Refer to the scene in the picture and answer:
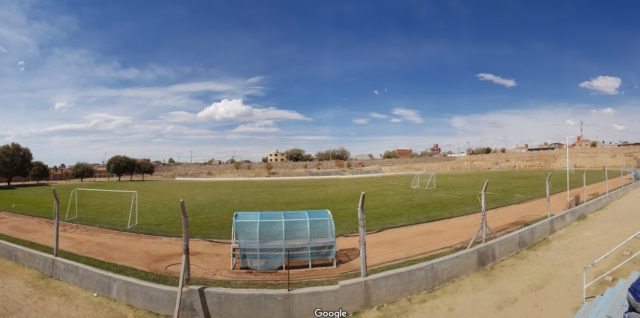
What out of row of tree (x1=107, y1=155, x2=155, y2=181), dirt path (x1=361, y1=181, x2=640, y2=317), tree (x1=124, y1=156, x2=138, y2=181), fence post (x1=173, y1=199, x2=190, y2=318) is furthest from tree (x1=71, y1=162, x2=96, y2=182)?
dirt path (x1=361, y1=181, x2=640, y2=317)

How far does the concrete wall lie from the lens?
7.86m

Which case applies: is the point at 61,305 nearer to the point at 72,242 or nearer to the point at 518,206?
the point at 72,242

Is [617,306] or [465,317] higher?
[617,306]

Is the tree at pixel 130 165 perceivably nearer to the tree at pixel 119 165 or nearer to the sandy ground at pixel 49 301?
the tree at pixel 119 165

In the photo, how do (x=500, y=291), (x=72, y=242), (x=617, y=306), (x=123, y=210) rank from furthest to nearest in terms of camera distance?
1. (x=123, y=210)
2. (x=72, y=242)
3. (x=500, y=291)
4. (x=617, y=306)

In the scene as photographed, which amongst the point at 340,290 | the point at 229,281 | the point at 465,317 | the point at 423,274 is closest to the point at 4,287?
the point at 229,281

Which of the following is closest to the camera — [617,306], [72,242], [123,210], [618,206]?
[617,306]

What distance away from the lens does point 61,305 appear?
29.1 ft

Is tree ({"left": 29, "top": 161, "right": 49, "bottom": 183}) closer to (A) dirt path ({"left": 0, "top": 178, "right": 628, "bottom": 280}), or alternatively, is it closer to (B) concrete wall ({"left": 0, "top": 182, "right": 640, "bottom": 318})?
(A) dirt path ({"left": 0, "top": 178, "right": 628, "bottom": 280})

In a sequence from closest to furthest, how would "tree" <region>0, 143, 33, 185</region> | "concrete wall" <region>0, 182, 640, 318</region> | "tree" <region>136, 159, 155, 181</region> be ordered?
"concrete wall" <region>0, 182, 640, 318</region>
"tree" <region>0, 143, 33, 185</region>
"tree" <region>136, 159, 155, 181</region>

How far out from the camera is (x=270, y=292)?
7957mm

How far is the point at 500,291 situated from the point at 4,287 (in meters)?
13.0

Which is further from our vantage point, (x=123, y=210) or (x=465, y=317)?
(x=123, y=210)

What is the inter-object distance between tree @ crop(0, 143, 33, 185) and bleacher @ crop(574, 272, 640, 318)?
8198 centimetres
